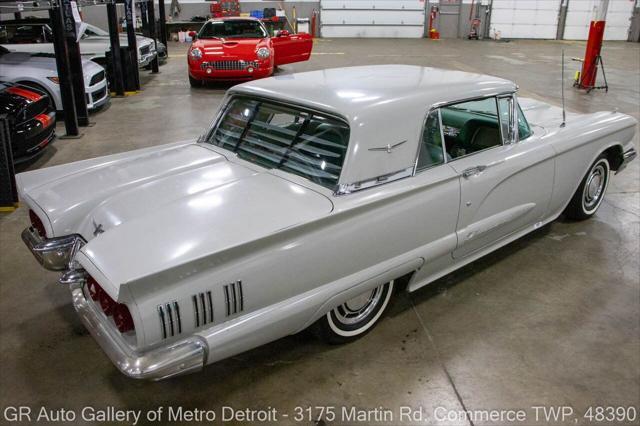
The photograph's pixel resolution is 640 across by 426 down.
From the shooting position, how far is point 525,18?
21531mm

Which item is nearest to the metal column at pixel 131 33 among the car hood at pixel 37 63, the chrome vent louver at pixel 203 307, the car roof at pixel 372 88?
the car hood at pixel 37 63

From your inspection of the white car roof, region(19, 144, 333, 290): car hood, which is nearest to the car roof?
the white car roof

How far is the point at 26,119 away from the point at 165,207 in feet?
13.5

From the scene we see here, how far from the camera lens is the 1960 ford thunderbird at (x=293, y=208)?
210 cm

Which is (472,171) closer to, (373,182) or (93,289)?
(373,182)

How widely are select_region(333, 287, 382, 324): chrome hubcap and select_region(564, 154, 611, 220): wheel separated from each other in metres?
2.31

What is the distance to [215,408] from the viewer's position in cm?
247

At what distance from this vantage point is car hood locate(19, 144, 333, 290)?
209 cm

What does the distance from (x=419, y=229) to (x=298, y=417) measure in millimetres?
1145

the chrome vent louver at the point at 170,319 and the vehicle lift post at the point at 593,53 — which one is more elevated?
the vehicle lift post at the point at 593,53

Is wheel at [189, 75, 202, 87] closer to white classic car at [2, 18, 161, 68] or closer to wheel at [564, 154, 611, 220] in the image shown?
white classic car at [2, 18, 161, 68]

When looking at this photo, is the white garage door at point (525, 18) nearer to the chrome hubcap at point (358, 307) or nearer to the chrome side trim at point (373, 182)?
the chrome side trim at point (373, 182)

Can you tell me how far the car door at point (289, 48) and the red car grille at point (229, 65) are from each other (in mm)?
1363

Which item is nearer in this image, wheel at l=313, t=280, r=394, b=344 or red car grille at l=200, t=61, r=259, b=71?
wheel at l=313, t=280, r=394, b=344
